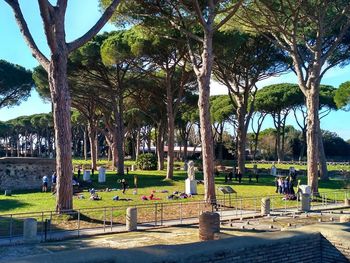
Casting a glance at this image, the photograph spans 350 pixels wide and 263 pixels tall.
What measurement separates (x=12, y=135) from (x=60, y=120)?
6380cm

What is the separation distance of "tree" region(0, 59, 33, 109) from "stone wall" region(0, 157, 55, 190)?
11.8m

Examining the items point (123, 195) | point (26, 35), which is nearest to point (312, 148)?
point (123, 195)

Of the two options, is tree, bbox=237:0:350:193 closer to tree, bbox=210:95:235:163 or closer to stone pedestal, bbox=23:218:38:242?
stone pedestal, bbox=23:218:38:242

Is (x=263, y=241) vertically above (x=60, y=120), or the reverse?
(x=60, y=120)

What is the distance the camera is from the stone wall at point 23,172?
2416cm

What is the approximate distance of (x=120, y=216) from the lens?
14.5 meters

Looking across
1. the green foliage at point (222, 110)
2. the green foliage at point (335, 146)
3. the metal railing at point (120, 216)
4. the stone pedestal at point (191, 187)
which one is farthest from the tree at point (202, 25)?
the green foliage at point (335, 146)

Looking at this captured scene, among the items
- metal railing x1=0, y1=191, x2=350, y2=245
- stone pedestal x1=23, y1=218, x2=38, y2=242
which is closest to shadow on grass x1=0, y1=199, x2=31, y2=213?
metal railing x1=0, y1=191, x2=350, y2=245

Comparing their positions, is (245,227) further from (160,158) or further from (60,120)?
(160,158)

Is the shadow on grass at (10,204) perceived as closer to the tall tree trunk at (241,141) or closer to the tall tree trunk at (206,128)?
the tall tree trunk at (206,128)

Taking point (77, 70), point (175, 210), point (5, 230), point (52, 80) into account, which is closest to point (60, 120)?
point (52, 80)

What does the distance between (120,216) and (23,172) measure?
12.0m

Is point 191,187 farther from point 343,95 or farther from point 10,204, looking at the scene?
point 343,95

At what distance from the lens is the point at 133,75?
30.8 metres
